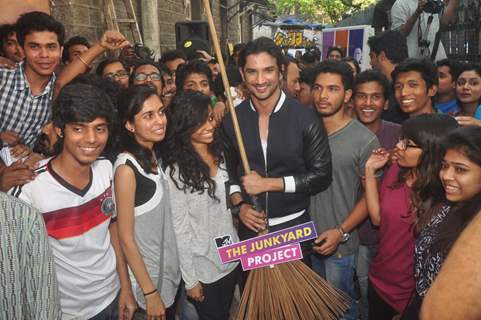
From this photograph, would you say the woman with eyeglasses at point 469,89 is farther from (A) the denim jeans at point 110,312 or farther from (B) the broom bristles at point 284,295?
(A) the denim jeans at point 110,312

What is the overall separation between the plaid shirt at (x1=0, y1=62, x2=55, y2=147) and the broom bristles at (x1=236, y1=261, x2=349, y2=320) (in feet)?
6.07

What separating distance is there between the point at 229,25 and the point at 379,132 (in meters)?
17.5

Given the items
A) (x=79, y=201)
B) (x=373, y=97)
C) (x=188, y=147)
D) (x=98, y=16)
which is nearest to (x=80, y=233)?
(x=79, y=201)

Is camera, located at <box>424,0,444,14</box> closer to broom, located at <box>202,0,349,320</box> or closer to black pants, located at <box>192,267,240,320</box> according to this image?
broom, located at <box>202,0,349,320</box>

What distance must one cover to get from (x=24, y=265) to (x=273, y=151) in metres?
1.57

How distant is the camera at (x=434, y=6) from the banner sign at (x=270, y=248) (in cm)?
420

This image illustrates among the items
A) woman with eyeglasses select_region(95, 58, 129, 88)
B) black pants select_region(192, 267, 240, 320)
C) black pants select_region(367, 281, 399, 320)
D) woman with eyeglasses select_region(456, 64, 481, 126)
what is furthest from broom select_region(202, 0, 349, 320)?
woman with eyeglasses select_region(456, 64, 481, 126)

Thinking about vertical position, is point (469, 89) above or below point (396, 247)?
above

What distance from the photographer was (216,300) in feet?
8.07

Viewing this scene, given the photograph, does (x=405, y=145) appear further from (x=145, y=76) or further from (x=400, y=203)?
(x=145, y=76)

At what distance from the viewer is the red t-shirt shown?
220 cm

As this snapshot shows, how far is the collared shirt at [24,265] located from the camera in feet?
4.16

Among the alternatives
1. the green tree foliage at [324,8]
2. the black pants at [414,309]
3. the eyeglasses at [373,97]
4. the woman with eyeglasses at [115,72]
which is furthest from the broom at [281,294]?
the green tree foliage at [324,8]

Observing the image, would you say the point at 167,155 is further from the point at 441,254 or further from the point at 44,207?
the point at 441,254
